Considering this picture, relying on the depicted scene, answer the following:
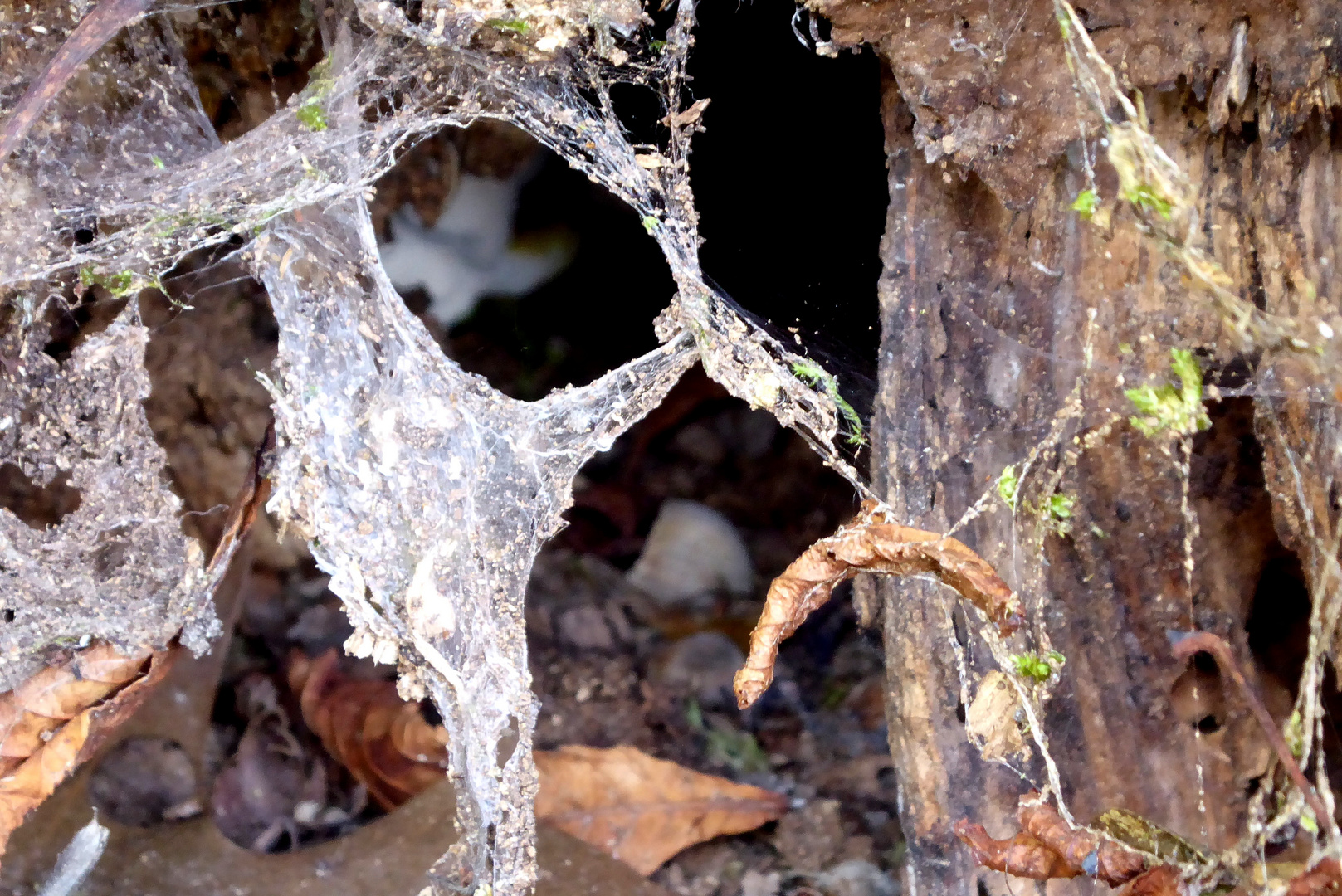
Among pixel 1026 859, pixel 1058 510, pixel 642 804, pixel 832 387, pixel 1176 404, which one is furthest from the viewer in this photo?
pixel 642 804

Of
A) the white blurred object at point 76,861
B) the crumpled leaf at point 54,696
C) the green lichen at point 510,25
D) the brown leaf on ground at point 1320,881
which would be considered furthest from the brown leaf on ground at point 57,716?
the brown leaf on ground at point 1320,881

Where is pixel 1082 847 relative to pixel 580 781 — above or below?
below

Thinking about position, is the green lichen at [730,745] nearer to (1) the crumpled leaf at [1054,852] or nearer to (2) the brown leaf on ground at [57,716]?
(1) the crumpled leaf at [1054,852]

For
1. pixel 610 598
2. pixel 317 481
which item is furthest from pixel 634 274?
pixel 317 481

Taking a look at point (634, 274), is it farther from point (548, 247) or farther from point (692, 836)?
point (692, 836)

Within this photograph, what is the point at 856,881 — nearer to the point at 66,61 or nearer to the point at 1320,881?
the point at 1320,881

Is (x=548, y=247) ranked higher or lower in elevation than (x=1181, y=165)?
higher

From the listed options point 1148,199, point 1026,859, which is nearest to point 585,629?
point 1026,859

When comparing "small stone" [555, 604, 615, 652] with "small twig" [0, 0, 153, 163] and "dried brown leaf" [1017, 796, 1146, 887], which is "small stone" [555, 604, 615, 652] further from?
"small twig" [0, 0, 153, 163]
